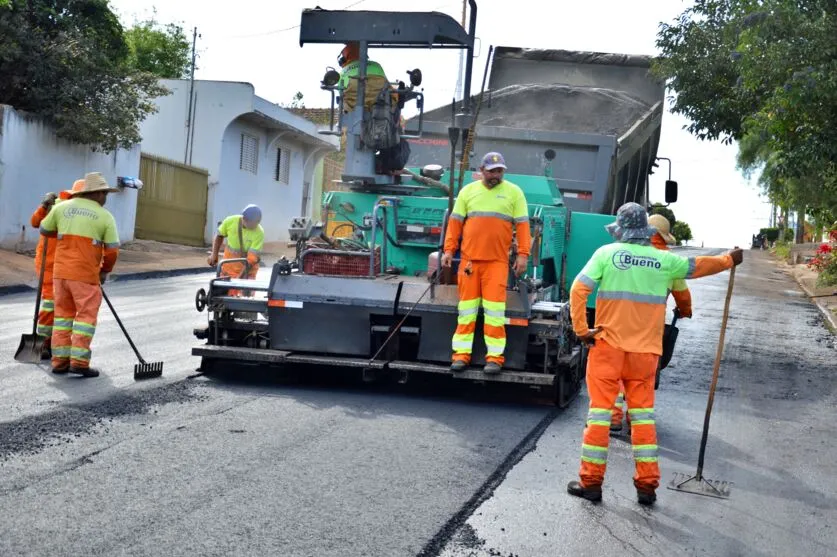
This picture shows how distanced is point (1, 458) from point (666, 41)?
1195 centimetres

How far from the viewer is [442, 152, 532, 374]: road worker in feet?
27.6

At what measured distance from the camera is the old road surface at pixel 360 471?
4918 millimetres

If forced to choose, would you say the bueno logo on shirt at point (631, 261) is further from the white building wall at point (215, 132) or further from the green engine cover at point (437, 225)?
the white building wall at point (215, 132)

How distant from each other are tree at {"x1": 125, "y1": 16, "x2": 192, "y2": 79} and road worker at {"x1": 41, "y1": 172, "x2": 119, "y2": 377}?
37.7 meters

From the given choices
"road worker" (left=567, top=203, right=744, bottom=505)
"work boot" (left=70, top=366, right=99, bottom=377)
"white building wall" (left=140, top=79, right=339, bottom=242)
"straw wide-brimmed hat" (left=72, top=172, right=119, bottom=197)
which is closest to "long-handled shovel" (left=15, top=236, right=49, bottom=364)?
"straw wide-brimmed hat" (left=72, top=172, right=119, bottom=197)

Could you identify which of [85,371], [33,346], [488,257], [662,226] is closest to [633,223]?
[662,226]

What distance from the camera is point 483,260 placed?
27.7 feet

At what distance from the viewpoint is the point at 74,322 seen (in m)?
9.01

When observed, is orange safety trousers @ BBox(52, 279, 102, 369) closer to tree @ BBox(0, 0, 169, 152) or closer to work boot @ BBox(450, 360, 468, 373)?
work boot @ BBox(450, 360, 468, 373)

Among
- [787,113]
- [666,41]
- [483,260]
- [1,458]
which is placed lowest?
[1,458]

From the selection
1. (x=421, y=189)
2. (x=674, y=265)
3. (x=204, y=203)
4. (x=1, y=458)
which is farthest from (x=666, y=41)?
(x=204, y=203)

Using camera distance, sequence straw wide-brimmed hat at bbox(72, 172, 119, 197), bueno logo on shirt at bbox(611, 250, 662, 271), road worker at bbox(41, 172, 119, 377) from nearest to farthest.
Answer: bueno logo on shirt at bbox(611, 250, 662, 271) → road worker at bbox(41, 172, 119, 377) → straw wide-brimmed hat at bbox(72, 172, 119, 197)

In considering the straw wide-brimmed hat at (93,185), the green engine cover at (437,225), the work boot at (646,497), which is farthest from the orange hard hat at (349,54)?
the work boot at (646,497)

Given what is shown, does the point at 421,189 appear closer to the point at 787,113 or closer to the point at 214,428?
the point at 214,428
